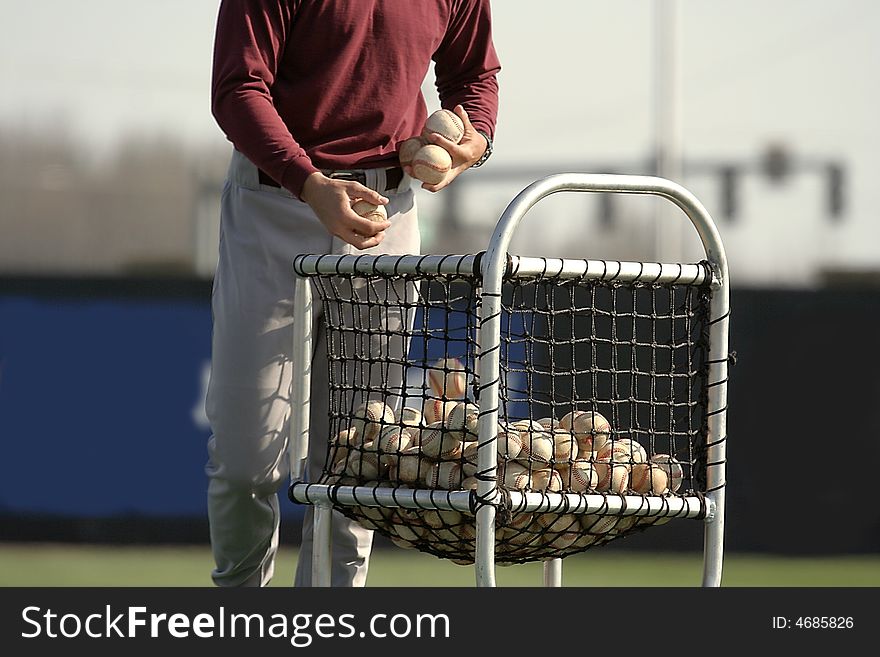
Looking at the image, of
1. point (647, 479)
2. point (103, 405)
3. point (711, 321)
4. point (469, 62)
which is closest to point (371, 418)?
point (647, 479)

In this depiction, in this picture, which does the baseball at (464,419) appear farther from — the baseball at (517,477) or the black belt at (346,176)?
the black belt at (346,176)

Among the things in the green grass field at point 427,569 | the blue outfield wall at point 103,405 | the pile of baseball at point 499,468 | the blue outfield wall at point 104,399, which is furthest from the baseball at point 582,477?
the blue outfield wall at point 103,405

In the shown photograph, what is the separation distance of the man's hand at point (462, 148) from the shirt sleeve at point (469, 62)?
0.12m

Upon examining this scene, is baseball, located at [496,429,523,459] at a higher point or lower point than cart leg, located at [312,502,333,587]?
higher

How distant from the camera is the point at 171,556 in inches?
175

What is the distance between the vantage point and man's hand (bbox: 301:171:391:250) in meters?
1.79

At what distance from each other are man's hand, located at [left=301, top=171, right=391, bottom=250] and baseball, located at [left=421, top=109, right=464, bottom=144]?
0.20 meters

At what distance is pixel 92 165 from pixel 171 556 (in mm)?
1821

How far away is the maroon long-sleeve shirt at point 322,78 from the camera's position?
188 centimetres

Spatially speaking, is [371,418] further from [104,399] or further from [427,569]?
[104,399]

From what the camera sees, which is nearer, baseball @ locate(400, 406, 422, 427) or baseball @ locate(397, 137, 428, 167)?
baseball @ locate(400, 406, 422, 427)

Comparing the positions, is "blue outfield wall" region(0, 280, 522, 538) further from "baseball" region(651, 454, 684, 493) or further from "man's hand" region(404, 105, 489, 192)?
"baseball" region(651, 454, 684, 493)

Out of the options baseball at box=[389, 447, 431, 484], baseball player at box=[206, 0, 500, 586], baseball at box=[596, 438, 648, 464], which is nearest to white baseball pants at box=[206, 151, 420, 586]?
baseball player at box=[206, 0, 500, 586]

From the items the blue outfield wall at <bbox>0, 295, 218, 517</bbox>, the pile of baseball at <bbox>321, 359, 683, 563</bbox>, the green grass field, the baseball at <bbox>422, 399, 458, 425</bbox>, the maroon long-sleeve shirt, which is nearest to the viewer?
the pile of baseball at <bbox>321, 359, 683, 563</bbox>
